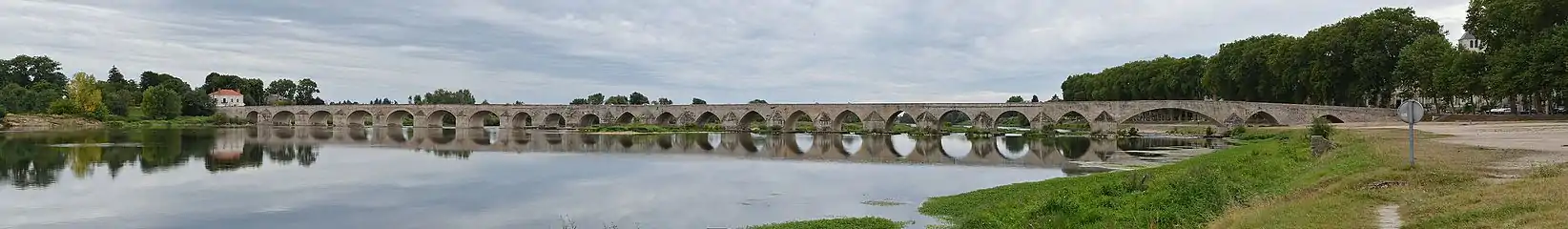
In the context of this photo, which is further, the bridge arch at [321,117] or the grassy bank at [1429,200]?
the bridge arch at [321,117]

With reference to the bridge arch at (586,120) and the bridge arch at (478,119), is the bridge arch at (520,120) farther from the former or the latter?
the bridge arch at (586,120)

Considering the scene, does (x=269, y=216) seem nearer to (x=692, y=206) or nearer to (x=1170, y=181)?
(x=692, y=206)

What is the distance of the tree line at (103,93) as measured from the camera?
243 feet

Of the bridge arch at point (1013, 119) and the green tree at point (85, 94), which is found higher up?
the green tree at point (85, 94)

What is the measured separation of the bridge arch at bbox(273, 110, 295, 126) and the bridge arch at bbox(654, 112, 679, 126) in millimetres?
35848

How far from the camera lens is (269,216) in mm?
14391

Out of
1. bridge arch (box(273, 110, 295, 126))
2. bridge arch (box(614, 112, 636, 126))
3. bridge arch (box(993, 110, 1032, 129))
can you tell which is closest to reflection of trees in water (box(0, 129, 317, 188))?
bridge arch (box(614, 112, 636, 126))

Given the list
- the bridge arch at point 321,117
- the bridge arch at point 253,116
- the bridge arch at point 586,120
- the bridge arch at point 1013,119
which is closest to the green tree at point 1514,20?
the bridge arch at point 1013,119

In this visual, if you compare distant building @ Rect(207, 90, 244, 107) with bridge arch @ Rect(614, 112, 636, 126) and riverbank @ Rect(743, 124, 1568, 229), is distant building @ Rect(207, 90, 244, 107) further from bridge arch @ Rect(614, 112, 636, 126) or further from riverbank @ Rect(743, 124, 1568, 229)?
riverbank @ Rect(743, 124, 1568, 229)

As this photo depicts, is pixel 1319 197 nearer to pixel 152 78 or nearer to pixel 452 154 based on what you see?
pixel 452 154

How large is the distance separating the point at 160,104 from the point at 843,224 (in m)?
82.2

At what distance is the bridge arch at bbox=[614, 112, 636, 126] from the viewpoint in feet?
237

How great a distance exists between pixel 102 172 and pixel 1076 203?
2025 centimetres

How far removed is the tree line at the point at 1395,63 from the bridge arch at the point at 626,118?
1410 inches
